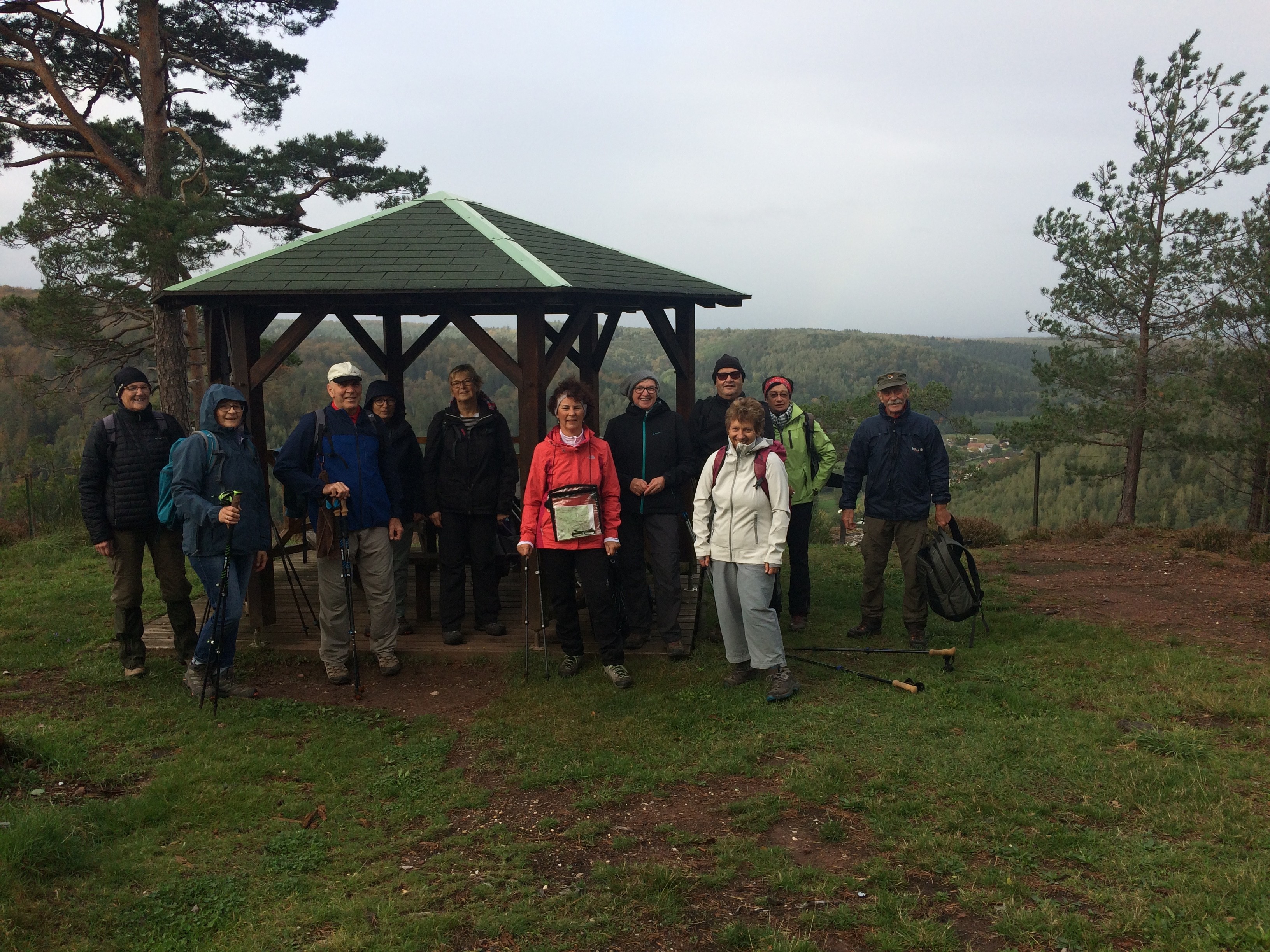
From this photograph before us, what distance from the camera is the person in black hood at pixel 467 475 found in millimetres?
6000

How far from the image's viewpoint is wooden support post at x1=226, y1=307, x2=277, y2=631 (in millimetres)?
6477

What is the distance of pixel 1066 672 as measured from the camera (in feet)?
19.2

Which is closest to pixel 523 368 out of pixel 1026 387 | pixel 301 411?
pixel 301 411

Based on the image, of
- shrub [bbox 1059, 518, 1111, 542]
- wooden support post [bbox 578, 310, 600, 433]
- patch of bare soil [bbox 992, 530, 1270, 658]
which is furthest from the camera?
shrub [bbox 1059, 518, 1111, 542]

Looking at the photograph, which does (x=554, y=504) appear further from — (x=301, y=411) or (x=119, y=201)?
(x=301, y=411)

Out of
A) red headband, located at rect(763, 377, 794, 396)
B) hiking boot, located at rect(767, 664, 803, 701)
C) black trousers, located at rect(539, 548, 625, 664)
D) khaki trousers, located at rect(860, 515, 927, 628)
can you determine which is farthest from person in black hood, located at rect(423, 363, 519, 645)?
khaki trousers, located at rect(860, 515, 927, 628)

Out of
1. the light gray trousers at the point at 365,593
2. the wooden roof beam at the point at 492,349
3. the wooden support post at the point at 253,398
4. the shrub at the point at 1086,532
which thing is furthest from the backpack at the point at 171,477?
the shrub at the point at 1086,532

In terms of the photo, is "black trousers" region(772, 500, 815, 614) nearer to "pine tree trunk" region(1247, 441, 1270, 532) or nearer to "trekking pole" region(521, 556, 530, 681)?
"trekking pole" region(521, 556, 530, 681)

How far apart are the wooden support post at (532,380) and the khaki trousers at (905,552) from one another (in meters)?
2.47

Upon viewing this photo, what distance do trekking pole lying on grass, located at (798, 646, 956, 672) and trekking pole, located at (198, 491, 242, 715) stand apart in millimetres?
3722

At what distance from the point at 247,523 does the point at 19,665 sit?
2.54m

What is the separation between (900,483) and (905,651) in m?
1.18

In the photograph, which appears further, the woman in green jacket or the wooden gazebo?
the woman in green jacket

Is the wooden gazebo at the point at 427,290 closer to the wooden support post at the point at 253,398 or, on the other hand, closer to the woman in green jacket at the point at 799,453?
the wooden support post at the point at 253,398
